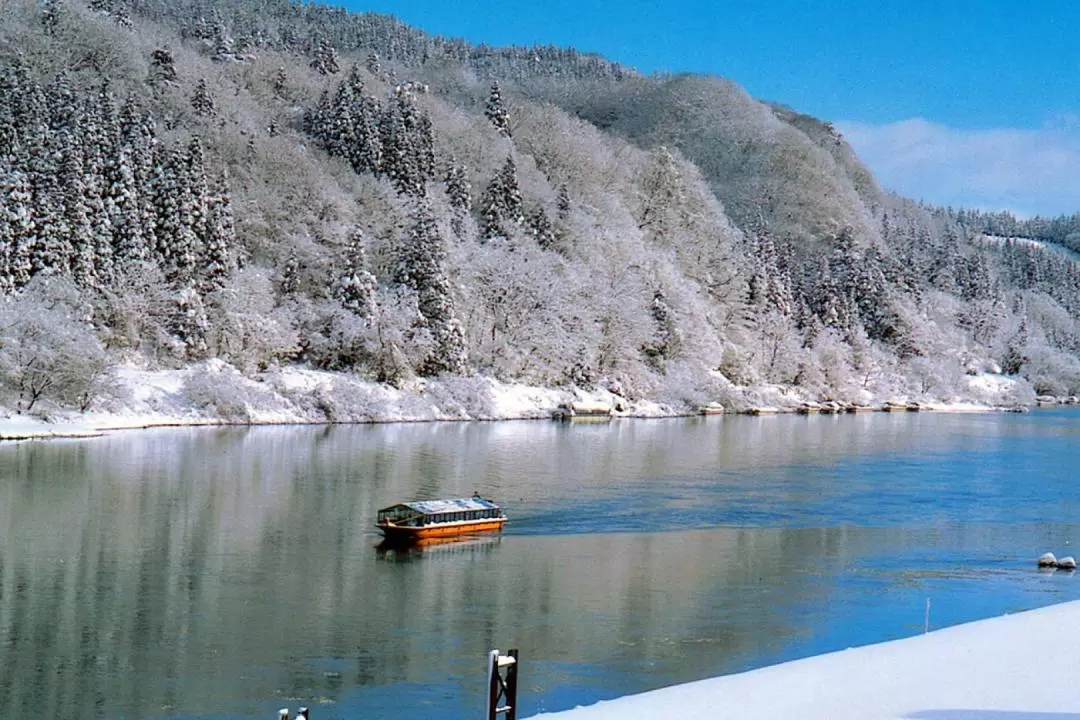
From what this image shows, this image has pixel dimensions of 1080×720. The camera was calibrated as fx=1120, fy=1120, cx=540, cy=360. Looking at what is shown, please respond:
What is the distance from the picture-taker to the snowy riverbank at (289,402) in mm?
60781

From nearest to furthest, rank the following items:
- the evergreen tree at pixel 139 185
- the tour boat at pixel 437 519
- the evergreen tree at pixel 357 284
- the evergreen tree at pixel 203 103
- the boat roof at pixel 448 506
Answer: the tour boat at pixel 437 519 → the boat roof at pixel 448 506 → the evergreen tree at pixel 139 185 → the evergreen tree at pixel 357 284 → the evergreen tree at pixel 203 103

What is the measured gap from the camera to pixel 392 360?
81.2 meters

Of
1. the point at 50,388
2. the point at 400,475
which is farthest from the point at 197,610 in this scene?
the point at 50,388

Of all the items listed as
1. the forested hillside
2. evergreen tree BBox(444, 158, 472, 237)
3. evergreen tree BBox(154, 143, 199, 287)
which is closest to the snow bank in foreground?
the forested hillside

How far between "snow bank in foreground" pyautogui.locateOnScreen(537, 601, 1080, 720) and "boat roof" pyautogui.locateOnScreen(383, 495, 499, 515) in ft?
70.7

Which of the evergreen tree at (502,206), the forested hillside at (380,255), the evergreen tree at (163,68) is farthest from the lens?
the evergreen tree at (163,68)

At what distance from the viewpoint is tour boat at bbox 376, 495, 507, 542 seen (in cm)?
3559

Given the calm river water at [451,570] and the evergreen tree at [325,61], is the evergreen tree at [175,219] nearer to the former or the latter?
the calm river water at [451,570]

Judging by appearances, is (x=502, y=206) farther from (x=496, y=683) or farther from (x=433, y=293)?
(x=496, y=683)

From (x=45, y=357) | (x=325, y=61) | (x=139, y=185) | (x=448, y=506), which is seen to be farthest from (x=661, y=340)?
(x=325, y=61)

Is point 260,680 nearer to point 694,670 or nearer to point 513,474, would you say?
point 694,670

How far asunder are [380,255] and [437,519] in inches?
2353

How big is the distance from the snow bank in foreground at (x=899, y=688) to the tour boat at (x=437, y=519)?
2093 cm

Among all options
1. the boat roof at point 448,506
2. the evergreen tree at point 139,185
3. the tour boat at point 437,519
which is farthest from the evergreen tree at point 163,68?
the tour boat at point 437,519
